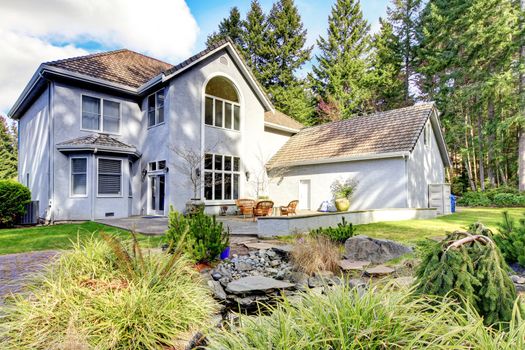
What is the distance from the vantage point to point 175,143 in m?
14.0

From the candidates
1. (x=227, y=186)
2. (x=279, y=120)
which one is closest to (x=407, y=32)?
(x=279, y=120)

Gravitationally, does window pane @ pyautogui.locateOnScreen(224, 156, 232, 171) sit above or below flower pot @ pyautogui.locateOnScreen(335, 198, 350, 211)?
above

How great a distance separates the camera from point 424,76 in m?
30.3

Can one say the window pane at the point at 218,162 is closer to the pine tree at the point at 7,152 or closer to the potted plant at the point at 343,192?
the potted plant at the point at 343,192

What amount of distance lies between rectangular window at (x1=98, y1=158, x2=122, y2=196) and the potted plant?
35.5 ft

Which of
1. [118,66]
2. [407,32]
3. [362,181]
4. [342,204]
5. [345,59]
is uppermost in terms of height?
[407,32]

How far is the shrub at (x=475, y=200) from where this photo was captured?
67.5 feet

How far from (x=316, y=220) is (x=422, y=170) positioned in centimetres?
923

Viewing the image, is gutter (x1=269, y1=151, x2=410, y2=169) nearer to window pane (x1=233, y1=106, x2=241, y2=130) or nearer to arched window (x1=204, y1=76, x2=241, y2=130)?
window pane (x1=233, y1=106, x2=241, y2=130)

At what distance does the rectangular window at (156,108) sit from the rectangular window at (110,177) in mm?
2629

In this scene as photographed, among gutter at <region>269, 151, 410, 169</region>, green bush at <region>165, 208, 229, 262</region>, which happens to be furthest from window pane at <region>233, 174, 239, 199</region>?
green bush at <region>165, 208, 229, 262</region>

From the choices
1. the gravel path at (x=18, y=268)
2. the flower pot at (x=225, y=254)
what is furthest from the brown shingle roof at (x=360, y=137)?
the gravel path at (x=18, y=268)

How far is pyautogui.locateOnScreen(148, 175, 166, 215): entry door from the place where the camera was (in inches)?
569

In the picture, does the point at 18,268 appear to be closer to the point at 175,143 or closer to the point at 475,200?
the point at 175,143
